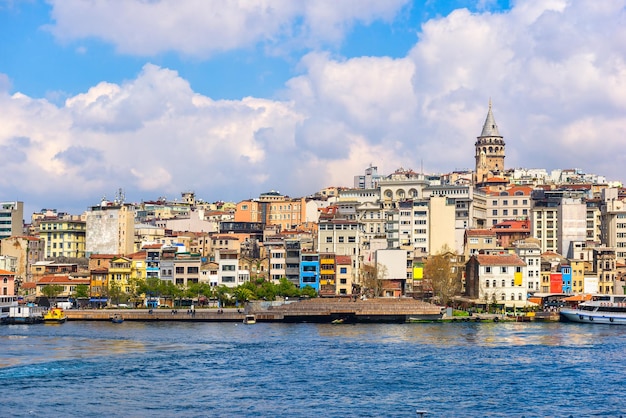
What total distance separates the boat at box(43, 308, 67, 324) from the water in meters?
9.51

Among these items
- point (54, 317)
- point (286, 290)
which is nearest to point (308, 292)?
point (286, 290)

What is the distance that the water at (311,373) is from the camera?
3766 cm

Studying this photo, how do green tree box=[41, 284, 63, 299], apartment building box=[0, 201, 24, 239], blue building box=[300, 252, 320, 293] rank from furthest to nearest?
apartment building box=[0, 201, 24, 239] < green tree box=[41, 284, 63, 299] < blue building box=[300, 252, 320, 293]

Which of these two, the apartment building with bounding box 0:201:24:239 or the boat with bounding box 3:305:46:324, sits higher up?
the apartment building with bounding box 0:201:24:239

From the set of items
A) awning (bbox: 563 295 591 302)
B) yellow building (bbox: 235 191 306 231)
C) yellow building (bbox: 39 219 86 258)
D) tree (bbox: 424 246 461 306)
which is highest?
yellow building (bbox: 235 191 306 231)

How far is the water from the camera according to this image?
3766 cm

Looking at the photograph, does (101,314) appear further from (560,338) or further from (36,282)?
(560,338)

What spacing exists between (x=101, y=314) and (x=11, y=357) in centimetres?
3031

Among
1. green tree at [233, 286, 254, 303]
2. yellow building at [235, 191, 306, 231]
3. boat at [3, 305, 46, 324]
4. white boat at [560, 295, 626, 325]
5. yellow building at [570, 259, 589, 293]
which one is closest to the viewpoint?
boat at [3, 305, 46, 324]

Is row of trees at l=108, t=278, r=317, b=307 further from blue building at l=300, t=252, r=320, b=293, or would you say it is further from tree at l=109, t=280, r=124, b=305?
blue building at l=300, t=252, r=320, b=293

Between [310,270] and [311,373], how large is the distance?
4466 centimetres

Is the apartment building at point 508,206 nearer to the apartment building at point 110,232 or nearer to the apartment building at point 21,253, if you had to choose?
the apartment building at point 110,232

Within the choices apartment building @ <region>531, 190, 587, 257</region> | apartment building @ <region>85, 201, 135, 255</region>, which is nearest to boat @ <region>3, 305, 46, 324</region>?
apartment building @ <region>85, 201, 135, 255</region>

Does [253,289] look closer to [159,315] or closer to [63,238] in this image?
[159,315]
